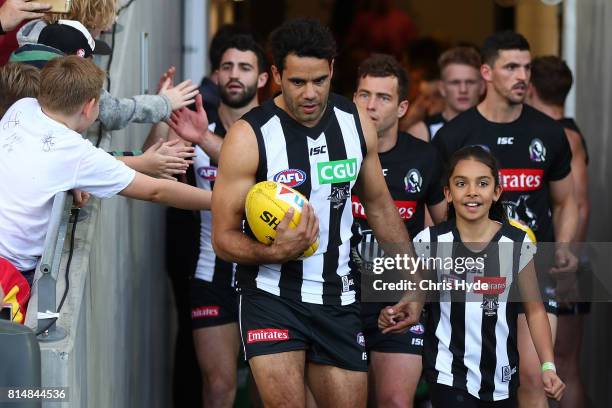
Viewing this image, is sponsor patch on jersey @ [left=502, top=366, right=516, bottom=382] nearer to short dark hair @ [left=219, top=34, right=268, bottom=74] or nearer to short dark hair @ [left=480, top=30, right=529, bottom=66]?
short dark hair @ [left=480, top=30, right=529, bottom=66]

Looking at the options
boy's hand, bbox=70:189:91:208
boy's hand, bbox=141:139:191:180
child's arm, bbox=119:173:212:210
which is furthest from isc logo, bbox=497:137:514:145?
boy's hand, bbox=70:189:91:208

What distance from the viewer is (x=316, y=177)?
19.8ft

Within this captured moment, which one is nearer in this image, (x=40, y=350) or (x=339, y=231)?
(x=40, y=350)

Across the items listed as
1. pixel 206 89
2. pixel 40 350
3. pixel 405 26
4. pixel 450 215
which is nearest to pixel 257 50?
pixel 206 89

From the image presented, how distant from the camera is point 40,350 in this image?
4746 mm

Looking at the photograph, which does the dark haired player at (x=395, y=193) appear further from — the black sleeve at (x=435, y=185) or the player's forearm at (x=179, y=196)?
the player's forearm at (x=179, y=196)

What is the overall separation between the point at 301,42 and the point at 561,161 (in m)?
2.63

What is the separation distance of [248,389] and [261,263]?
11.3ft

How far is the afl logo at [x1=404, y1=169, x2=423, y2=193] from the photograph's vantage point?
24.9 feet

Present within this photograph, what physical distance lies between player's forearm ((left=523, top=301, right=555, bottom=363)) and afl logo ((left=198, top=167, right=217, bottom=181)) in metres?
2.47

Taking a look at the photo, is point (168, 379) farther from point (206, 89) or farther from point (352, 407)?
point (352, 407)

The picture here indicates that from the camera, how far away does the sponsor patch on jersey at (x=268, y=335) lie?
5992mm

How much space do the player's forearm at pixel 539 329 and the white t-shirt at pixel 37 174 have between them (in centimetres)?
222

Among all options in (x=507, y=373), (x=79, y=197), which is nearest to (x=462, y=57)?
(x=507, y=373)
